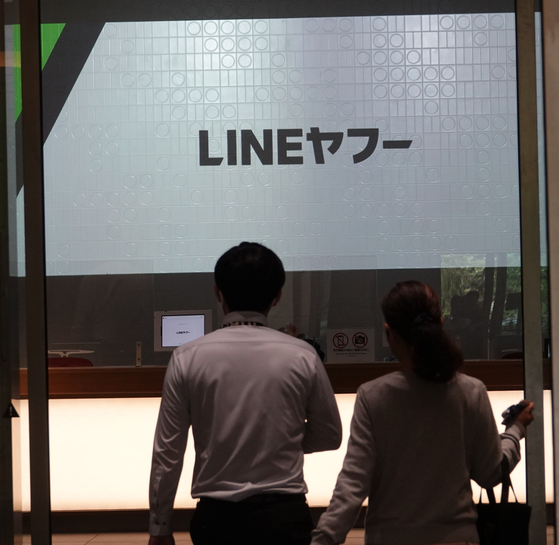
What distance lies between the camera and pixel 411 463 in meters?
1.64

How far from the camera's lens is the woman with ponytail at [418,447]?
1.62 m

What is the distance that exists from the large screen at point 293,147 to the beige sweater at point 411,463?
1.92 metres

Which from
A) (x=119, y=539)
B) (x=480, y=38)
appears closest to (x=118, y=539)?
(x=119, y=539)

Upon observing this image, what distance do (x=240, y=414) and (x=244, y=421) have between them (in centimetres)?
2

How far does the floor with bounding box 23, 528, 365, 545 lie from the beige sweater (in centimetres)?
203

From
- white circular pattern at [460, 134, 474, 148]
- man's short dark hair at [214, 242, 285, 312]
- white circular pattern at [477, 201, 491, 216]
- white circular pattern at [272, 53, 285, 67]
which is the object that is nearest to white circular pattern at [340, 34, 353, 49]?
white circular pattern at [272, 53, 285, 67]

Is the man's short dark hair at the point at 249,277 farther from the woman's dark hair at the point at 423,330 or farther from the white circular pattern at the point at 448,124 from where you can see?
the white circular pattern at the point at 448,124

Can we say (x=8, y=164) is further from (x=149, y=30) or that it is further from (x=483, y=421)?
(x=483, y=421)

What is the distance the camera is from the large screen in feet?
11.6

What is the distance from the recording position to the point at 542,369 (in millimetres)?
3189

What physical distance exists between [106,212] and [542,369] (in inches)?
92.4

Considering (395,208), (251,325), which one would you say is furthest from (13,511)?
(395,208)

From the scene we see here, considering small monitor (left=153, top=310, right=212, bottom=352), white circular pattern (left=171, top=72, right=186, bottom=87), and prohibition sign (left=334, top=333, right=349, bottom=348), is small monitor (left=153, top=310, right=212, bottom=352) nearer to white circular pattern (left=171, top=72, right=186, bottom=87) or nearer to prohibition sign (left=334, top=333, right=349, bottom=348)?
prohibition sign (left=334, top=333, right=349, bottom=348)

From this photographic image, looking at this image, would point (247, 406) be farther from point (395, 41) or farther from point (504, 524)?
point (395, 41)
